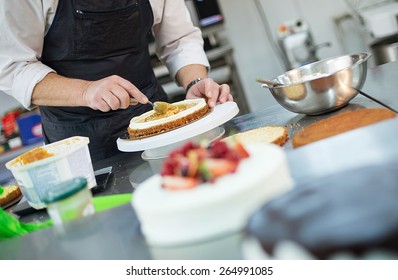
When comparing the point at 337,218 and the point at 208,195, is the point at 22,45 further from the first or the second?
the point at 337,218

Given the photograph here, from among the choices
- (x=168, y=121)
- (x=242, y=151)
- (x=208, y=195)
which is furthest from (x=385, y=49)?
(x=208, y=195)

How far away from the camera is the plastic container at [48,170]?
1.03 metres

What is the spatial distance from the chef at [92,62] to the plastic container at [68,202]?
0.59 m

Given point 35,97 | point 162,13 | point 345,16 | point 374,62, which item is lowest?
point 374,62

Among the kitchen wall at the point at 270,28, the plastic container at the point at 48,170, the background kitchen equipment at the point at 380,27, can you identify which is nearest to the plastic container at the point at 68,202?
the plastic container at the point at 48,170

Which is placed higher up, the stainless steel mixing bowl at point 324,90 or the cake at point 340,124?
the stainless steel mixing bowl at point 324,90

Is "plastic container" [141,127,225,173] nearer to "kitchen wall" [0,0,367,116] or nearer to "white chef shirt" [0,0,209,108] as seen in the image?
"white chef shirt" [0,0,209,108]

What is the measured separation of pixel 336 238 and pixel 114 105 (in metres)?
1.03

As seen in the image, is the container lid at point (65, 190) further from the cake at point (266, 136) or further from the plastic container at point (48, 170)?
the cake at point (266, 136)

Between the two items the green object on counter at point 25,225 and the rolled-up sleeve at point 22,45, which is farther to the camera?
the rolled-up sleeve at point 22,45

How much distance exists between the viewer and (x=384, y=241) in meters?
0.41

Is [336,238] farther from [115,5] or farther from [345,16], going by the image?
[345,16]

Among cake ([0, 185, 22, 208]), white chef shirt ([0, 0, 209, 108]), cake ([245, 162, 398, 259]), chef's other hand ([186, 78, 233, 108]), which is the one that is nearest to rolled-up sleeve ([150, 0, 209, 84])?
chef's other hand ([186, 78, 233, 108])
